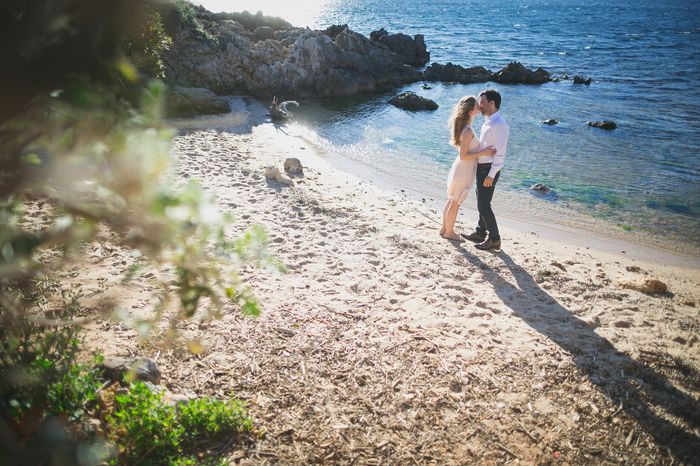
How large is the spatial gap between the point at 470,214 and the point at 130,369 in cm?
971

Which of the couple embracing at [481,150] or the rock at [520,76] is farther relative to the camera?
the rock at [520,76]

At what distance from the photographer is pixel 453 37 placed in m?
60.8

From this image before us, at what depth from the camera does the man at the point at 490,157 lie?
23.3 feet

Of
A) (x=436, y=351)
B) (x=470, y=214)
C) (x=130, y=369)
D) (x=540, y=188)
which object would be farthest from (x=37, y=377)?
(x=540, y=188)

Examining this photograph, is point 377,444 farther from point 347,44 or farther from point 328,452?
point 347,44

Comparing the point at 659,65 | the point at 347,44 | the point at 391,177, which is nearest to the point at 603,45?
the point at 659,65

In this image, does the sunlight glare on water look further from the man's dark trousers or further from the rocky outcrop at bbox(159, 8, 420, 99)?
the man's dark trousers

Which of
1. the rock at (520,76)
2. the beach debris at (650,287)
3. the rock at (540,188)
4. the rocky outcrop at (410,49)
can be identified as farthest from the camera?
the rocky outcrop at (410,49)

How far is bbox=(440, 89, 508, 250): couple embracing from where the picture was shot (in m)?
7.18

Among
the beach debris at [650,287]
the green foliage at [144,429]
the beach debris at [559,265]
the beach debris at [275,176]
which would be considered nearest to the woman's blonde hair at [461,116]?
the beach debris at [559,265]

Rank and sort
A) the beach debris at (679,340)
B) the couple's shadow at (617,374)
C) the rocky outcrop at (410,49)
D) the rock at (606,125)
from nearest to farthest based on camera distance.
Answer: the couple's shadow at (617,374), the beach debris at (679,340), the rock at (606,125), the rocky outcrop at (410,49)

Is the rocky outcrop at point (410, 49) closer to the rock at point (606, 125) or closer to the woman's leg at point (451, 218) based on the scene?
the rock at point (606, 125)

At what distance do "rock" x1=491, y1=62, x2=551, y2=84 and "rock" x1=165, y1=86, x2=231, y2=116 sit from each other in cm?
2548

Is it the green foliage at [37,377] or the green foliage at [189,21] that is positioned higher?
the green foliage at [189,21]
